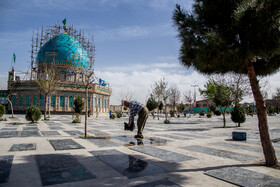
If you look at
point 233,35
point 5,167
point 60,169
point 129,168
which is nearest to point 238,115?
point 233,35

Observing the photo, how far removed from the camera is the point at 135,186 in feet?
11.1

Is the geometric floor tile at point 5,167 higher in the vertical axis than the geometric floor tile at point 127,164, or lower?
higher

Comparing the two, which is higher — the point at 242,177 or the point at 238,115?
the point at 238,115

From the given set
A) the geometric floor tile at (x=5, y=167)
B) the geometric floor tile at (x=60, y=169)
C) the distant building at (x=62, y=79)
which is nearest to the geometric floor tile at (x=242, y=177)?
the geometric floor tile at (x=60, y=169)

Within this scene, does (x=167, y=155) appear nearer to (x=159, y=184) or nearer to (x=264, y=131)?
(x=159, y=184)

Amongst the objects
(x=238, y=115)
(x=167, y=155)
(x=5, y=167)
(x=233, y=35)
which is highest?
(x=233, y=35)

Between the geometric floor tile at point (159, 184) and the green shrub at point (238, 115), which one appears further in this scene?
the green shrub at point (238, 115)

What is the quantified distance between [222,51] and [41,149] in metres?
5.96

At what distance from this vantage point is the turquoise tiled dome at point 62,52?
4666 centimetres

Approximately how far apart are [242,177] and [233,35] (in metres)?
3.06

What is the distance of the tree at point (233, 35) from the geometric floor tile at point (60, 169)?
358 cm

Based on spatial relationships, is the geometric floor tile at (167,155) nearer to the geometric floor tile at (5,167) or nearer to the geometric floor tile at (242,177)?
the geometric floor tile at (242,177)

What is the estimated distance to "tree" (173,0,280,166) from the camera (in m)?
4.02

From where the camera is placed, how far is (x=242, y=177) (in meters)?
3.90
